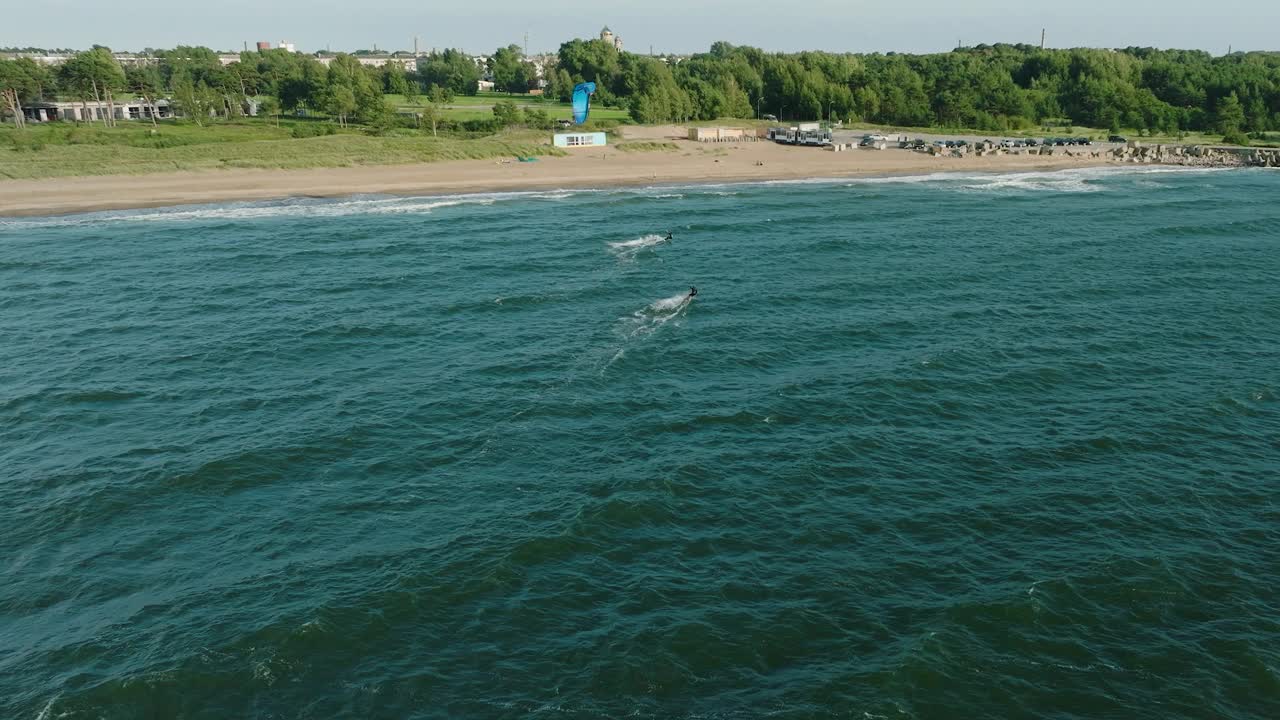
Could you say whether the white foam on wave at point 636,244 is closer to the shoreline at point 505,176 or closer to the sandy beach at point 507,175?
the shoreline at point 505,176

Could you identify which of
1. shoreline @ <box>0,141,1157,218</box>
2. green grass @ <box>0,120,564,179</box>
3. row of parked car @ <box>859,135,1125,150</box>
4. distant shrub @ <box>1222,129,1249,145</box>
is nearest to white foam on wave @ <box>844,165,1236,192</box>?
shoreline @ <box>0,141,1157,218</box>

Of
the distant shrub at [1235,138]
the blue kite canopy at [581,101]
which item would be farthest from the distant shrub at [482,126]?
the distant shrub at [1235,138]

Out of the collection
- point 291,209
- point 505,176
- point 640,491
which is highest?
point 505,176

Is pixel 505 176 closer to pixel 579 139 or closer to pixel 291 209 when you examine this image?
pixel 579 139

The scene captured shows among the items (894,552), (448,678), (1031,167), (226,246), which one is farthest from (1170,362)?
(1031,167)

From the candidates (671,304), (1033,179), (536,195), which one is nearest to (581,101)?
(536,195)

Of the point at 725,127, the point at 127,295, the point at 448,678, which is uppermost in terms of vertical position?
the point at 725,127

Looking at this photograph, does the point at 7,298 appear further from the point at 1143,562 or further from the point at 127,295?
the point at 1143,562
